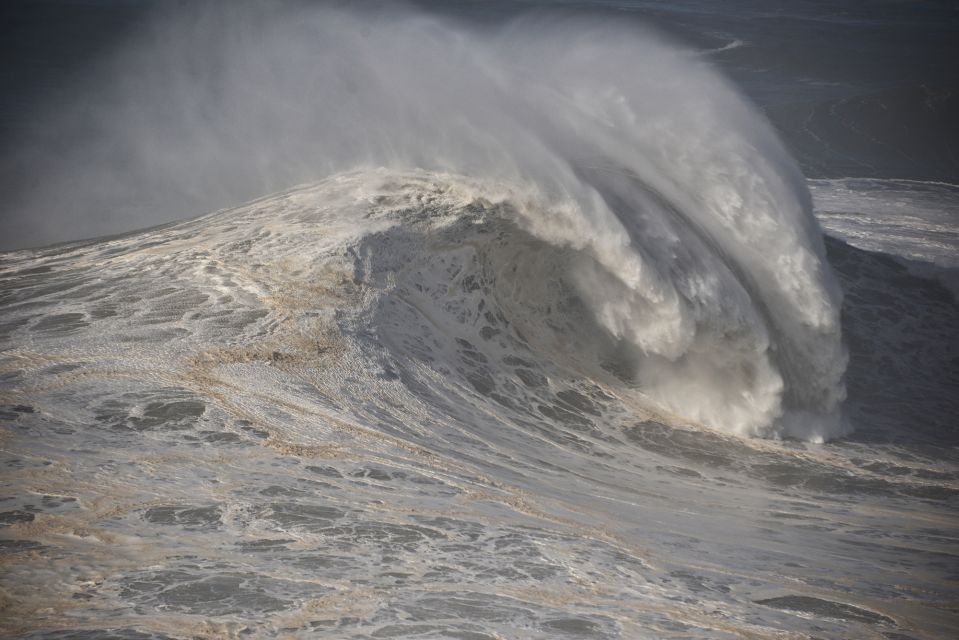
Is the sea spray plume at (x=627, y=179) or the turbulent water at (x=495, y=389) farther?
the sea spray plume at (x=627, y=179)

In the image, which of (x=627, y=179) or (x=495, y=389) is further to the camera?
(x=627, y=179)

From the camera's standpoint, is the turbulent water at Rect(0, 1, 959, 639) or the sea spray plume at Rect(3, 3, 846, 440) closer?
the turbulent water at Rect(0, 1, 959, 639)

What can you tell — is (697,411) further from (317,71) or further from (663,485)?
(317,71)

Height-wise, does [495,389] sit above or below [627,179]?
below

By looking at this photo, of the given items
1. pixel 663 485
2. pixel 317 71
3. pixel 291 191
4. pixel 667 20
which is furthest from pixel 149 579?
pixel 667 20
